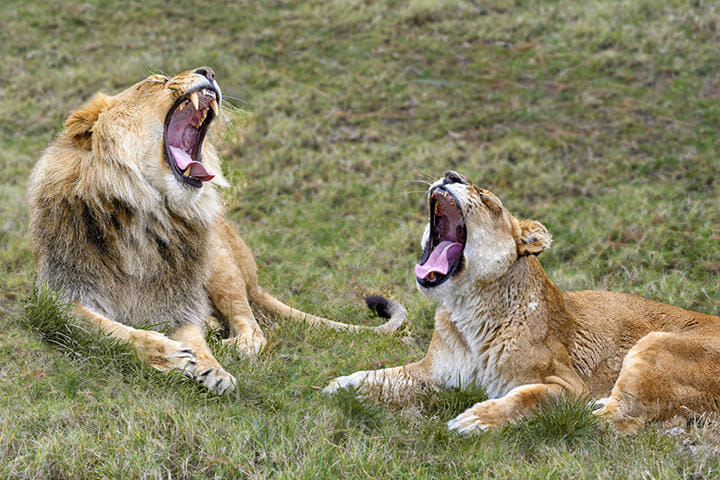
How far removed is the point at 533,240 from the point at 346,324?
6.22 ft

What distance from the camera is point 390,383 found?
4445 millimetres

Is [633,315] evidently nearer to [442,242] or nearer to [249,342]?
[442,242]

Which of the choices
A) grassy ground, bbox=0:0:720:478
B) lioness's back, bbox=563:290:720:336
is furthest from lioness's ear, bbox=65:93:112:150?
lioness's back, bbox=563:290:720:336

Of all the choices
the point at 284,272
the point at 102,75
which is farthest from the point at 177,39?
the point at 284,272

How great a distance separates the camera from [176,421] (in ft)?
11.2

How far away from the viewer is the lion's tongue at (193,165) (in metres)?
4.71

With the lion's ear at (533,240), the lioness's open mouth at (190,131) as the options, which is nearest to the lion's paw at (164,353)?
the lioness's open mouth at (190,131)

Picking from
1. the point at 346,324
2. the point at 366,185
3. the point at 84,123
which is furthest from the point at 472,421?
the point at 366,185

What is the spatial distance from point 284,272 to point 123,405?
366 centimetres

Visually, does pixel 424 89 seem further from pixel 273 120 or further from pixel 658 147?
pixel 658 147

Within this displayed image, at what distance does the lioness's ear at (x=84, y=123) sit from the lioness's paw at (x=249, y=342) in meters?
1.58

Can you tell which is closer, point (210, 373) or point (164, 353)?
point (210, 373)

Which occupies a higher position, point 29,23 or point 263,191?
point 29,23

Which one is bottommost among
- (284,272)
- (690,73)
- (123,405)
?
(284,272)
